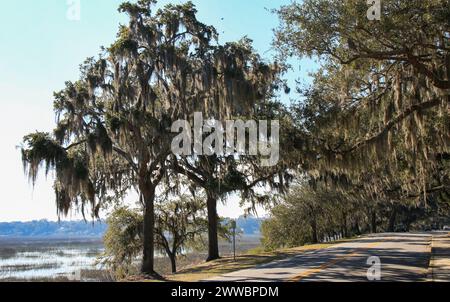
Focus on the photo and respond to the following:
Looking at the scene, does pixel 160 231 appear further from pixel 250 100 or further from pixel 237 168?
pixel 250 100

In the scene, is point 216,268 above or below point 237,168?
below

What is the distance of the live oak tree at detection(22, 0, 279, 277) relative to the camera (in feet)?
62.8

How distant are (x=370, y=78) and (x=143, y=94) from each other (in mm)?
8651

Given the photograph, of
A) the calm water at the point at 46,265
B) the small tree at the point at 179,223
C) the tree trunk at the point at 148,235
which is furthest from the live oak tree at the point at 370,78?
the calm water at the point at 46,265

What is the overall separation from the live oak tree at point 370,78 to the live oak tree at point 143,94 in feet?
11.7

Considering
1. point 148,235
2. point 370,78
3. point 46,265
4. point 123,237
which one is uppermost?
point 370,78

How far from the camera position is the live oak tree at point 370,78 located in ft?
41.4

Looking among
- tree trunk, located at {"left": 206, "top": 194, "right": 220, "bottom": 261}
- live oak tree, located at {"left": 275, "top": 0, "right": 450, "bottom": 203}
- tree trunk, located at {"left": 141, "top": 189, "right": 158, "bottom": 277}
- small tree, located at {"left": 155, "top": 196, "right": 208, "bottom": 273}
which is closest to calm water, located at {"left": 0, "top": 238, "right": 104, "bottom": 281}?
small tree, located at {"left": 155, "top": 196, "right": 208, "bottom": 273}

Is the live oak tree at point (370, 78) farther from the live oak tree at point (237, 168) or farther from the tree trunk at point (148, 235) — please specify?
the tree trunk at point (148, 235)

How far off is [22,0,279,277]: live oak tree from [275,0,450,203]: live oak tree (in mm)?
3556

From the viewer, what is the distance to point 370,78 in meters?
16.0

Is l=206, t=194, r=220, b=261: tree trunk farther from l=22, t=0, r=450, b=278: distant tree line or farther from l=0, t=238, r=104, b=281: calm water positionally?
l=0, t=238, r=104, b=281: calm water

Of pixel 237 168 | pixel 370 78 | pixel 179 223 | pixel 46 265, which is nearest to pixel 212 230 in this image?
pixel 237 168

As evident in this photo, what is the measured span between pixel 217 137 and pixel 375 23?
34.5 feet
